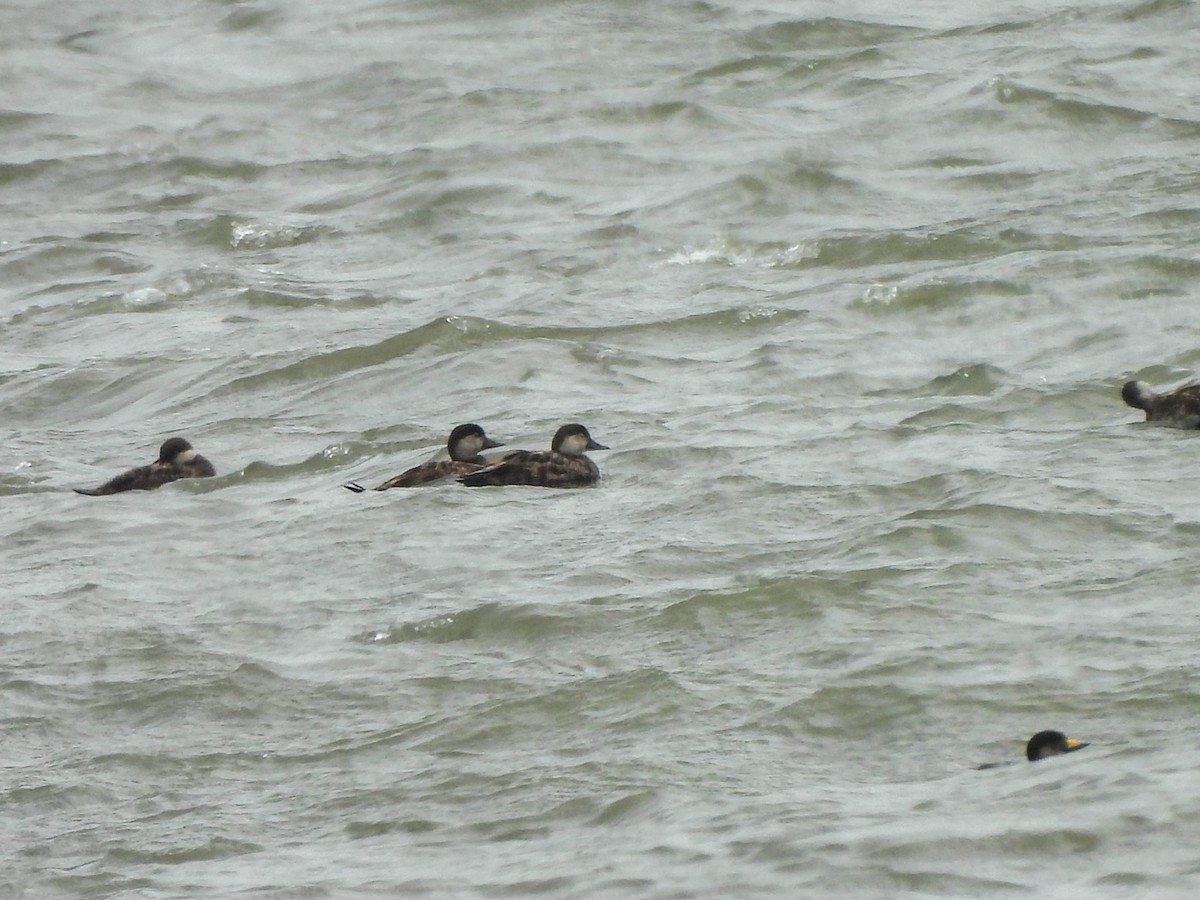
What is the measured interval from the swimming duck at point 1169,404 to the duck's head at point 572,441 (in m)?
2.40

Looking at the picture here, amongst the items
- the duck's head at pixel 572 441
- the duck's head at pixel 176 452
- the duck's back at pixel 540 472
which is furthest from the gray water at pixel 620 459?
the duck's head at pixel 176 452

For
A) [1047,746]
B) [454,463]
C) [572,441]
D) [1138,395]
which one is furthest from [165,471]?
[1047,746]

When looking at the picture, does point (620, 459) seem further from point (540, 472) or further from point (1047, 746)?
point (1047, 746)

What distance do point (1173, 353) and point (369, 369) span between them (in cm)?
413

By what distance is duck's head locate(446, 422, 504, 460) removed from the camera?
36.9ft

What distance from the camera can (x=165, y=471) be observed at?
11250 millimetres

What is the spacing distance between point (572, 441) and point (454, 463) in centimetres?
53

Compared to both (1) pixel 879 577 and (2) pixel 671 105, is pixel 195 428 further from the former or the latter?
(2) pixel 671 105

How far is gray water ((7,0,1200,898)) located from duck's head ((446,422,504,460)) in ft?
1.18

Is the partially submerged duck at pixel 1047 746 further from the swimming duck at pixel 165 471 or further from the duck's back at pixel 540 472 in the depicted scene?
the swimming duck at pixel 165 471

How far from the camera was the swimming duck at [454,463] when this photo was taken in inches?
430

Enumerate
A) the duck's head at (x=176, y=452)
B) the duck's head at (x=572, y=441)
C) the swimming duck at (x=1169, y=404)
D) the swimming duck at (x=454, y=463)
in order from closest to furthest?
the swimming duck at (x=1169, y=404), the swimming duck at (x=454, y=463), the duck's head at (x=572, y=441), the duck's head at (x=176, y=452)

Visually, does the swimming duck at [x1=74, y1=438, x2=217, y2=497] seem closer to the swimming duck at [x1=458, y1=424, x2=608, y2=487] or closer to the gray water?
the gray water

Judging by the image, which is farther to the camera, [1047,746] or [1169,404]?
[1169,404]
